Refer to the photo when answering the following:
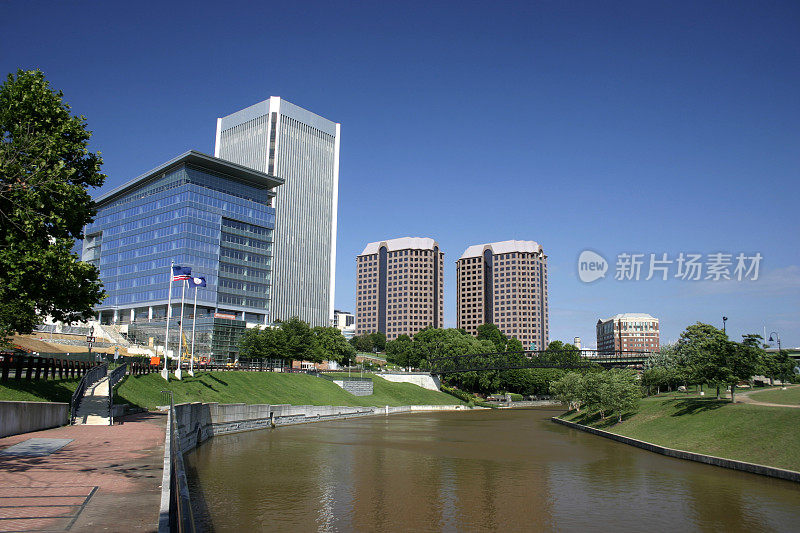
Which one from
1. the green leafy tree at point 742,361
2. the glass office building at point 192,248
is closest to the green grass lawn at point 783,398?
the green leafy tree at point 742,361

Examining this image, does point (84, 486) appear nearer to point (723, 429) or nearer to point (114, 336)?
point (723, 429)

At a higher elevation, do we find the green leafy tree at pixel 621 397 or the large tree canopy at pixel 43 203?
the large tree canopy at pixel 43 203

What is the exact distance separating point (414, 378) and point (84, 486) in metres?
142

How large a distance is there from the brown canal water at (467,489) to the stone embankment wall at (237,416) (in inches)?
75.5

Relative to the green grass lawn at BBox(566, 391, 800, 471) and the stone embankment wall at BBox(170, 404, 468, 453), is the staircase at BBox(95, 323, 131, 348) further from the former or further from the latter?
the green grass lawn at BBox(566, 391, 800, 471)

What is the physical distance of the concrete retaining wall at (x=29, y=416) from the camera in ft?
99.9

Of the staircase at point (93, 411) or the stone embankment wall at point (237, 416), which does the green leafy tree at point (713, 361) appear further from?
the staircase at point (93, 411)

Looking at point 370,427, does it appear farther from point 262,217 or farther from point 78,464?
point 262,217

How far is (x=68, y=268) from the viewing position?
37.2 meters

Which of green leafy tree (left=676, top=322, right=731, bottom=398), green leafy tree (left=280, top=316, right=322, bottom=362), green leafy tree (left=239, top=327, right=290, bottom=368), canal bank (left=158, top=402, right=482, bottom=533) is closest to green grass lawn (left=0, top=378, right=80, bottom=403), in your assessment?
canal bank (left=158, top=402, right=482, bottom=533)

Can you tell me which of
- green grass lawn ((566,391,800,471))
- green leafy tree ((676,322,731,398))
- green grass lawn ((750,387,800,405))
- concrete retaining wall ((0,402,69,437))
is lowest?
green grass lawn ((566,391,800,471))

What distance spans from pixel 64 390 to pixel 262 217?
120894mm

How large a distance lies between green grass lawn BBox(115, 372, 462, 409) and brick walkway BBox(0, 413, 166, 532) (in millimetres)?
26419

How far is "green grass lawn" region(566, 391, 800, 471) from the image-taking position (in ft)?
153
